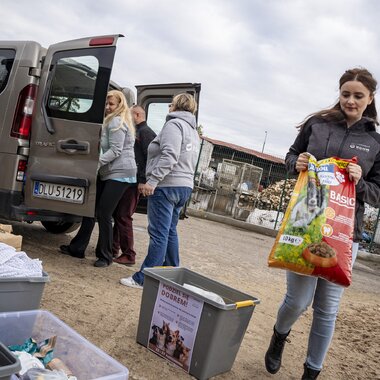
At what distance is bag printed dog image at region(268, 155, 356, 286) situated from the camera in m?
2.38

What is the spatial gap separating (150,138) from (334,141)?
273 centimetres

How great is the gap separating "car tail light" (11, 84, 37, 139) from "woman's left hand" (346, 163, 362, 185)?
3.11 m

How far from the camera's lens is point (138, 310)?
3.56 metres

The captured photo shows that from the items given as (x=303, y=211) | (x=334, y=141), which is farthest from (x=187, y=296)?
(x=334, y=141)

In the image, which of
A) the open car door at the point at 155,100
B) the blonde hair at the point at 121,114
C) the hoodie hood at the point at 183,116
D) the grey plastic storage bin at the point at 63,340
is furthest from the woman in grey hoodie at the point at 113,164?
the grey plastic storage bin at the point at 63,340

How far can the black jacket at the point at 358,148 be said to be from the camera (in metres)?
2.61

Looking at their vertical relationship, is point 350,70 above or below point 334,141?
above

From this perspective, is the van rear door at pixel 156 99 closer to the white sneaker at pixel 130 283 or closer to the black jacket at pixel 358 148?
the white sneaker at pixel 130 283

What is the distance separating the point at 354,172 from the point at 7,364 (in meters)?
1.91

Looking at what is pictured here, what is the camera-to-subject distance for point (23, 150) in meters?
4.33

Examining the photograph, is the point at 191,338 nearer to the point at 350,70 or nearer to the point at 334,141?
the point at 334,141

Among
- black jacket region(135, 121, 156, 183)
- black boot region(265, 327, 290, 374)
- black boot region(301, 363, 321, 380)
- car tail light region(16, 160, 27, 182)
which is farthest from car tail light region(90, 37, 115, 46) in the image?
black boot region(301, 363, 321, 380)

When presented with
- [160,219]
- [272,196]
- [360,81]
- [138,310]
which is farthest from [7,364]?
[272,196]

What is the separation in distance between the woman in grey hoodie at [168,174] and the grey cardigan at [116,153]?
567 mm
